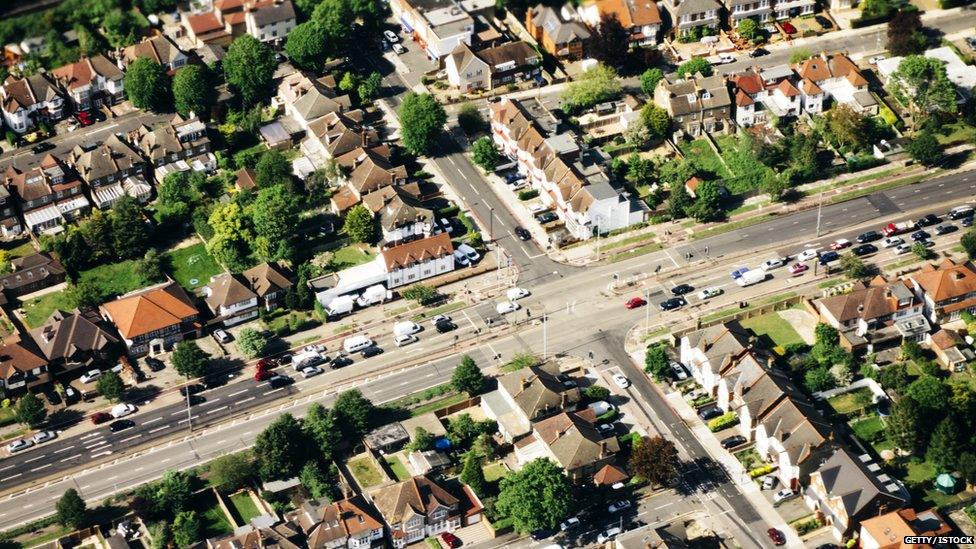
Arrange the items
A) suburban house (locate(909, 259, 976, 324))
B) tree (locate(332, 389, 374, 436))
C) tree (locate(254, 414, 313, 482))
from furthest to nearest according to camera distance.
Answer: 1. suburban house (locate(909, 259, 976, 324))
2. tree (locate(332, 389, 374, 436))
3. tree (locate(254, 414, 313, 482))

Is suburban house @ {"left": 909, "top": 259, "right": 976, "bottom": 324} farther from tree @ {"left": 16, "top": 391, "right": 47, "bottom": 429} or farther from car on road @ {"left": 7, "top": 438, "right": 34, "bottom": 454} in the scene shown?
car on road @ {"left": 7, "top": 438, "right": 34, "bottom": 454}

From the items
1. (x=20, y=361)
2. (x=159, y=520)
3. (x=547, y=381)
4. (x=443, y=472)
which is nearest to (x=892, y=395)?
(x=547, y=381)

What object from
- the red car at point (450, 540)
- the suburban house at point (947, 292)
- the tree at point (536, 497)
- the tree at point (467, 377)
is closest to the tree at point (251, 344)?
the tree at point (467, 377)

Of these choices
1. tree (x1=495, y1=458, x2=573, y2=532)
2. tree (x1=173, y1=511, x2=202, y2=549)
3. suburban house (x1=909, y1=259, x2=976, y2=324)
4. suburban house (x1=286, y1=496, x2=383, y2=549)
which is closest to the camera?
tree (x1=495, y1=458, x2=573, y2=532)

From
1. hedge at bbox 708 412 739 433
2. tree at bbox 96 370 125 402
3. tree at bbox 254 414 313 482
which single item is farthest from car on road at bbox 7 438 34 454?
hedge at bbox 708 412 739 433

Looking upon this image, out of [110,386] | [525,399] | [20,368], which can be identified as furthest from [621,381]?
[20,368]

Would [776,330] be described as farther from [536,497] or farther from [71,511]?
[71,511]

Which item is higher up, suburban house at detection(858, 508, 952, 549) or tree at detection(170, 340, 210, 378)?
tree at detection(170, 340, 210, 378)

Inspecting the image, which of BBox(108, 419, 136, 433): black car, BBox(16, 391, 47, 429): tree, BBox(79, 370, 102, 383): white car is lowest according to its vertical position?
BBox(108, 419, 136, 433): black car

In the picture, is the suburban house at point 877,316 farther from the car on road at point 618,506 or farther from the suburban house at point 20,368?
the suburban house at point 20,368
